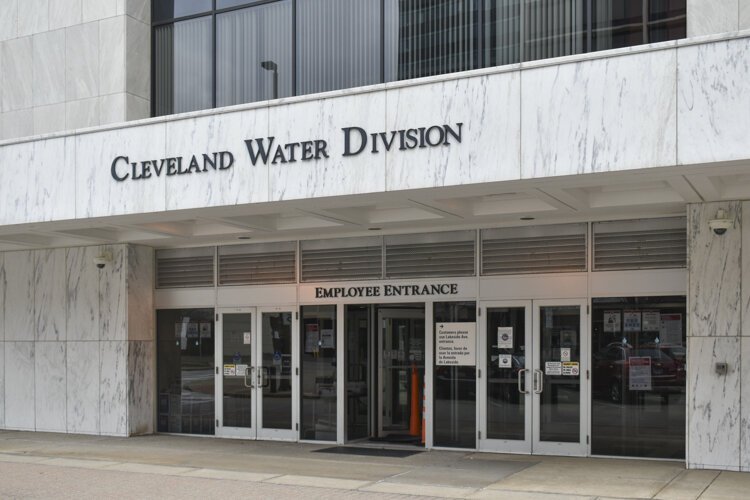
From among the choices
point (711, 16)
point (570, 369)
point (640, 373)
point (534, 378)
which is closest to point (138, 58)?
point (534, 378)

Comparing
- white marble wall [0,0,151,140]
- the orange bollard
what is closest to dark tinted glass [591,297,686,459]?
the orange bollard

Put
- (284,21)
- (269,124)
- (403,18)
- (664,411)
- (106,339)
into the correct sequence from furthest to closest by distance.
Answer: (106,339), (284,21), (403,18), (664,411), (269,124)

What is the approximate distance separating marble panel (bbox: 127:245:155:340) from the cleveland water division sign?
3592 millimetres

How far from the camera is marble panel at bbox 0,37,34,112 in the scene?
15.5m

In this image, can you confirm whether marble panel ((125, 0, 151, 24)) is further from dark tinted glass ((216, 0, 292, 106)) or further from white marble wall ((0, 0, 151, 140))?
dark tinted glass ((216, 0, 292, 106))

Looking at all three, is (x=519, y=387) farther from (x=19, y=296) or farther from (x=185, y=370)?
(x=19, y=296)

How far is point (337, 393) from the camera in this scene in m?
13.8

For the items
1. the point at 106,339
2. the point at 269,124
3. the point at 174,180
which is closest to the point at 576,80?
the point at 269,124

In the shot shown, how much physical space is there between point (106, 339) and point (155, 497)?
5.99 m

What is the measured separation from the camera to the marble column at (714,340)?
34.4 feet

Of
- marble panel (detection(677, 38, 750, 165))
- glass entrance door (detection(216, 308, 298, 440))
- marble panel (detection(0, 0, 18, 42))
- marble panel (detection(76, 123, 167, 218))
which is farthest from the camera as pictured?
marble panel (detection(0, 0, 18, 42))

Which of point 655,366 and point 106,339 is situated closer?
point 655,366

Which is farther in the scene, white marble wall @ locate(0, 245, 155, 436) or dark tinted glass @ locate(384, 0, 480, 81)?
white marble wall @ locate(0, 245, 155, 436)

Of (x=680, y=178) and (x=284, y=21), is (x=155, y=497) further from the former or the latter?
(x=284, y=21)
